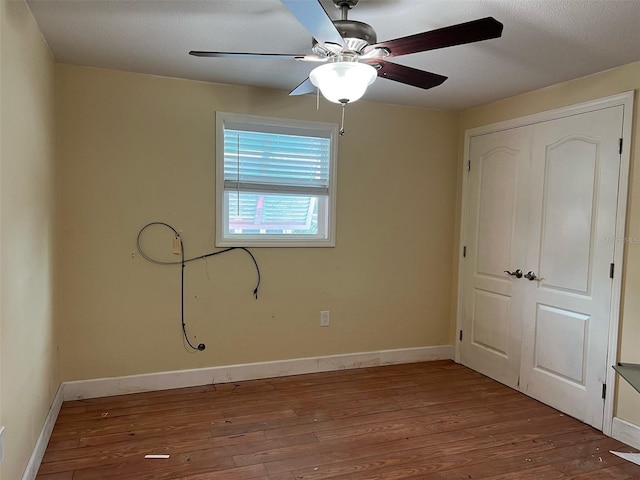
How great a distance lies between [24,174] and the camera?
2.02 m

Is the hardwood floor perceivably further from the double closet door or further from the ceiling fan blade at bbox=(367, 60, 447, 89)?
the ceiling fan blade at bbox=(367, 60, 447, 89)

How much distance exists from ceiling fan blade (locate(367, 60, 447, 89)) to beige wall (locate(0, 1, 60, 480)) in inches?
62.9

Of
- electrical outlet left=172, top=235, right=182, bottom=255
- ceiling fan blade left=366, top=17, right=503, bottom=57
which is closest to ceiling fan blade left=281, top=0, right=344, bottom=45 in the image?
ceiling fan blade left=366, top=17, right=503, bottom=57

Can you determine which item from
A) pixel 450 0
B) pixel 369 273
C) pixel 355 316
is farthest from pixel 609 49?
pixel 355 316

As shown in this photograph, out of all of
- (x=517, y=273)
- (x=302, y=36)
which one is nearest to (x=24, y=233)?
(x=302, y=36)

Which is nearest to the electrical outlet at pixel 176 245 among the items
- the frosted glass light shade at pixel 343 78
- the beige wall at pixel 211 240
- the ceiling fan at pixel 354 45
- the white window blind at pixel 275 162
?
the beige wall at pixel 211 240

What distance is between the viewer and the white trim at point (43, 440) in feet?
6.80

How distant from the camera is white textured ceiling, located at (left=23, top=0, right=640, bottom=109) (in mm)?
1988

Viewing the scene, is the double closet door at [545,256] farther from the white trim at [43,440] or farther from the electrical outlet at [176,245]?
the white trim at [43,440]

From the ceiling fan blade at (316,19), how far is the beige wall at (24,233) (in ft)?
3.94

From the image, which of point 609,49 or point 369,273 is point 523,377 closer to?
point 369,273

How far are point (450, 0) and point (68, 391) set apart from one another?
11.1 ft

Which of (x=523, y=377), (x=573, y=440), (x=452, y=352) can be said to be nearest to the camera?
(x=573, y=440)

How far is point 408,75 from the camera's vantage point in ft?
6.89
